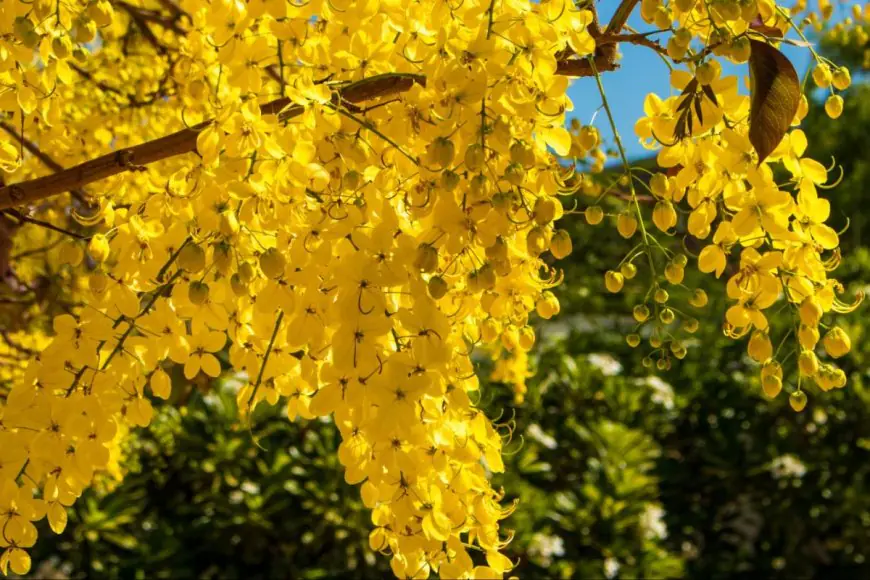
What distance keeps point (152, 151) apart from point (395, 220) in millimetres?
279

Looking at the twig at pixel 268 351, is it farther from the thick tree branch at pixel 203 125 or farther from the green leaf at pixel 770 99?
the green leaf at pixel 770 99

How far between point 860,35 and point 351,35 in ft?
6.64

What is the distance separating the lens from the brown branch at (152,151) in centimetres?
92

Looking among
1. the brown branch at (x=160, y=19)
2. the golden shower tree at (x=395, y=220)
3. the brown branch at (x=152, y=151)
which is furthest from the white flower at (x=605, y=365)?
the brown branch at (x=152, y=151)

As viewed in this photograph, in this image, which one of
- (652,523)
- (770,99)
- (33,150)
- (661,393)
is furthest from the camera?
(661,393)

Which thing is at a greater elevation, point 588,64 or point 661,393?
point 661,393

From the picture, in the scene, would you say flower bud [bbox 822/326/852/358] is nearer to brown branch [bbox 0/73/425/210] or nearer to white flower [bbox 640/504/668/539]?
brown branch [bbox 0/73/425/210]

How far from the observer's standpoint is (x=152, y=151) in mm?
958

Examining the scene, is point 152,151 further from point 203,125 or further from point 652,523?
point 652,523

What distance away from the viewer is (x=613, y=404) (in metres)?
3.84

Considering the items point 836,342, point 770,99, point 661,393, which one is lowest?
point 836,342

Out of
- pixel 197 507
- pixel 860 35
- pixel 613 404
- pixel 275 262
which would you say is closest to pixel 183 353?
pixel 275 262

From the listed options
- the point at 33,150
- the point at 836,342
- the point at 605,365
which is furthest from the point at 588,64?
the point at 605,365

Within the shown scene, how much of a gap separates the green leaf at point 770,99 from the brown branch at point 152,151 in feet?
0.96
